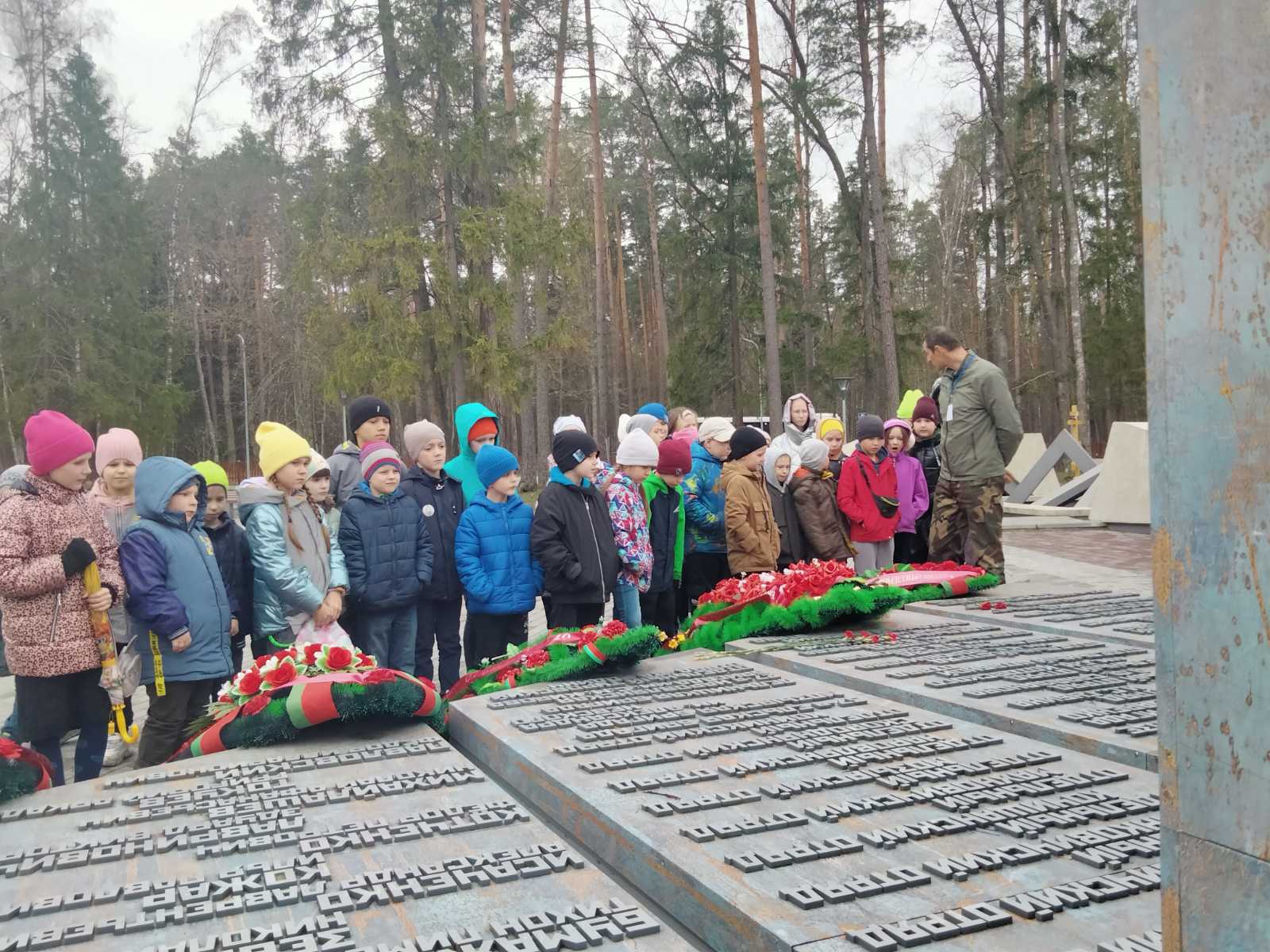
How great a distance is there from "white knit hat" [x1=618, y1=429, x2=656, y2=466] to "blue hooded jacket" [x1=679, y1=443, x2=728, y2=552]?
2.18 ft

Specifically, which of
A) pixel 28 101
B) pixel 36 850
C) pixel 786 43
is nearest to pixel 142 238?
pixel 28 101

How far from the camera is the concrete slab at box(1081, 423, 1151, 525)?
45.6 ft

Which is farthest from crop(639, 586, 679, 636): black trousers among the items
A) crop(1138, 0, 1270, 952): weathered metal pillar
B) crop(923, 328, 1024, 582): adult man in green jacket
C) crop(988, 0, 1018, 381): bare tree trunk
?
crop(988, 0, 1018, 381): bare tree trunk

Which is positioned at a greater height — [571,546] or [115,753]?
[571,546]

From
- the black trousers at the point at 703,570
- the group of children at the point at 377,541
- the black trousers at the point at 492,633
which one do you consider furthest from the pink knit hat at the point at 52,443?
the black trousers at the point at 703,570

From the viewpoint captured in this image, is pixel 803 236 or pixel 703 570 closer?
pixel 703 570

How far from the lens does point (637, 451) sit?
6000 mm

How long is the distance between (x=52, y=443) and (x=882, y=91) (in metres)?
22.3

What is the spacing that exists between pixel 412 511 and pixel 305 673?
64.8 inches

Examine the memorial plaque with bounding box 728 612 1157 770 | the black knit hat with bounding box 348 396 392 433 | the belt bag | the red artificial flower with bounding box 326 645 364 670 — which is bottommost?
the memorial plaque with bounding box 728 612 1157 770

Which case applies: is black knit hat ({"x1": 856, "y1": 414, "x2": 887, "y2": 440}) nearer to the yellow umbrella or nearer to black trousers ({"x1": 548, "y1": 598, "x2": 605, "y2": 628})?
black trousers ({"x1": 548, "y1": 598, "x2": 605, "y2": 628})

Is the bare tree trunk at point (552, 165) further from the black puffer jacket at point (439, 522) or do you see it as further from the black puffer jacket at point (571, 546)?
the black puffer jacket at point (571, 546)

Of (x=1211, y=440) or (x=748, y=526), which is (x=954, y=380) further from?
(x=1211, y=440)

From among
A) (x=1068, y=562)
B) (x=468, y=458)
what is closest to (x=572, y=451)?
(x=468, y=458)
